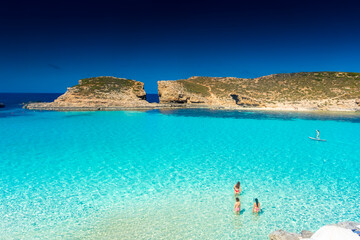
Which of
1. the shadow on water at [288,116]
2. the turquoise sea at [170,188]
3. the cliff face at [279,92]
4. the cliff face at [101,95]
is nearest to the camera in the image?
the turquoise sea at [170,188]

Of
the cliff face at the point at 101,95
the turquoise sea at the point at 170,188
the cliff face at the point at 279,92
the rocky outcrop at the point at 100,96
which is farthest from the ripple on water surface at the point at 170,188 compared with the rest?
the cliff face at the point at 279,92

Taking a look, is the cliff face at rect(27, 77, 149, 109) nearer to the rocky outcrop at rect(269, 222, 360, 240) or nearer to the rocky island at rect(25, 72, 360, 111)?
the rocky island at rect(25, 72, 360, 111)

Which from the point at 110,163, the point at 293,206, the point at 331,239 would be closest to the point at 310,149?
the point at 293,206

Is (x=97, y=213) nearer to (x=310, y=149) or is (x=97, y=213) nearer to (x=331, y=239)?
(x=331, y=239)

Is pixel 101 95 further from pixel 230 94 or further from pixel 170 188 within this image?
pixel 170 188

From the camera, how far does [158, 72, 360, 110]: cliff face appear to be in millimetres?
56356

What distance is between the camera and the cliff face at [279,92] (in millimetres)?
56356

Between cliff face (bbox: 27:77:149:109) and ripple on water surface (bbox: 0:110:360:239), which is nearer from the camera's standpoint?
ripple on water surface (bbox: 0:110:360:239)

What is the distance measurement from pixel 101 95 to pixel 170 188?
2023 inches

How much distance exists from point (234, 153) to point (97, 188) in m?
9.86

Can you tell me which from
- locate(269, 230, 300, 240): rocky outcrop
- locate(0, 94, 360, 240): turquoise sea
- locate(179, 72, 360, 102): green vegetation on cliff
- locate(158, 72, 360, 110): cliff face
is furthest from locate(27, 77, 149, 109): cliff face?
locate(269, 230, 300, 240): rocky outcrop

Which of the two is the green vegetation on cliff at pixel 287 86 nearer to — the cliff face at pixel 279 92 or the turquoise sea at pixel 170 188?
the cliff face at pixel 279 92

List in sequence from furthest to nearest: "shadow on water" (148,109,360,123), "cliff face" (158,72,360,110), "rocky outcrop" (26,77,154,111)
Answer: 1. "cliff face" (158,72,360,110)
2. "rocky outcrop" (26,77,154,111)
3. "shadow on water" (148,109,360,123)

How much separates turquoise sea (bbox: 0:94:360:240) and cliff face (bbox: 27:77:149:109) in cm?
3638
